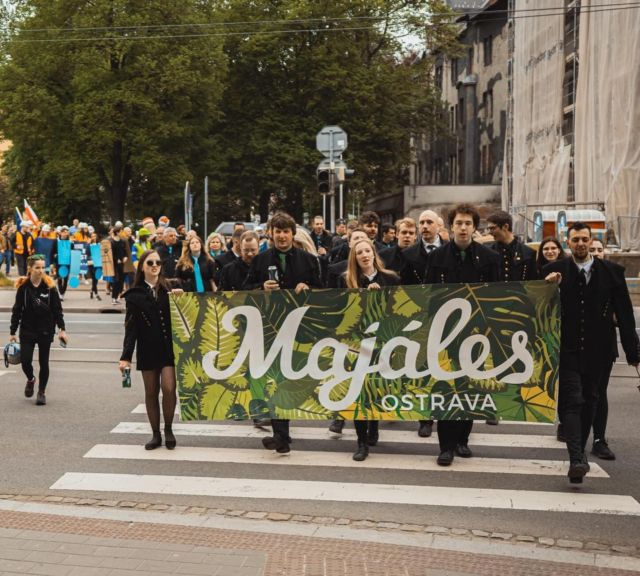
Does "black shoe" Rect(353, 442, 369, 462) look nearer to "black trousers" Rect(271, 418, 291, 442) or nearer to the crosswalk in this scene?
the crosswalk

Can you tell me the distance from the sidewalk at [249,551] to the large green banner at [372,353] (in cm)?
195

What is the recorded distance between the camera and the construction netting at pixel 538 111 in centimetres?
3309

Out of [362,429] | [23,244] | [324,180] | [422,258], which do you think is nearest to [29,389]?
[362,429]

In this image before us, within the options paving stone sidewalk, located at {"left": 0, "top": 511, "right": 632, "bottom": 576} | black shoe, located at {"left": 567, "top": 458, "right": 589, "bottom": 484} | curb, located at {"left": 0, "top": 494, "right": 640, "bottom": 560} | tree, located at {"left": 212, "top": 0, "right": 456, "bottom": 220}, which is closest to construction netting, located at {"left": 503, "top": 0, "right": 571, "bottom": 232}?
tree, located at {"left": 212, "top": 0, "right": 456, "bottom": 220}

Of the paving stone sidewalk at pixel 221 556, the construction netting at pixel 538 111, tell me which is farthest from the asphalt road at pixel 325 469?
the construction netting at pixel 538 111

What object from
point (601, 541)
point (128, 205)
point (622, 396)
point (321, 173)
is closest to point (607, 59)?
point (321, 173)

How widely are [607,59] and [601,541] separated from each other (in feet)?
74.3

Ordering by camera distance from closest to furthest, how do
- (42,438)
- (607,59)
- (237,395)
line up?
1. (237,395)
2. (42,438)
3. (607,59)

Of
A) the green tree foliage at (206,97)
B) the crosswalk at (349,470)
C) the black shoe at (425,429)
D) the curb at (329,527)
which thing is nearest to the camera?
the curb at (329,527)

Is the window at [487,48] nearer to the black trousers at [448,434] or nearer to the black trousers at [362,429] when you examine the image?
the black trousers at [362,429]

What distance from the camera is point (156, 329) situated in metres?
8.25

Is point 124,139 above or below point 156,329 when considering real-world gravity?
above

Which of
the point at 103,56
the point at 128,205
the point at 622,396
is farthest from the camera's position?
the point at 128,205

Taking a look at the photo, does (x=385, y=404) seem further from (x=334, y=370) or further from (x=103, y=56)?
(x=103, y=56)
